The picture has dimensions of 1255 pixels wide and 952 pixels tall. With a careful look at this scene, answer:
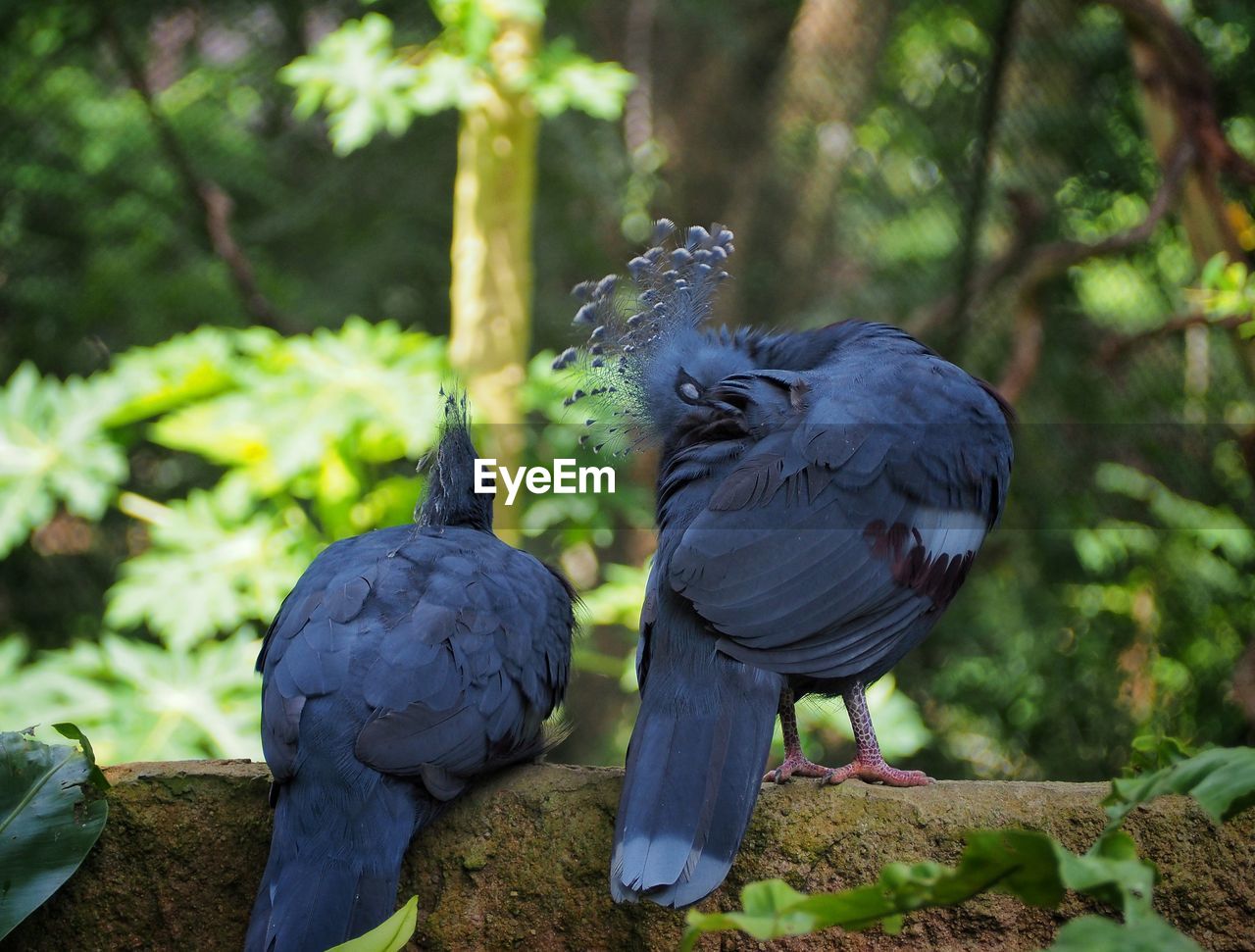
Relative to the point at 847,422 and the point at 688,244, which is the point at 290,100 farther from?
the point at 847,422

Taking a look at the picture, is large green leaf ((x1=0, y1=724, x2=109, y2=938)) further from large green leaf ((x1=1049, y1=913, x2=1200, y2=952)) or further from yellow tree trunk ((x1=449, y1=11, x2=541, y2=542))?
yellow tree trunk ((x1=449, y1=11, x2=541, y2=542))

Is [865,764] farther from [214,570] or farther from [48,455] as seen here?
[48,455]

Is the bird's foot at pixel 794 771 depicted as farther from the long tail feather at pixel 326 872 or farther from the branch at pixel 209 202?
the branch at pixel 209 202

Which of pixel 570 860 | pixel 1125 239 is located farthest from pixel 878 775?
pixel 1125 239

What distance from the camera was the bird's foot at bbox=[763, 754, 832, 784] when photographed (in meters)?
2.07

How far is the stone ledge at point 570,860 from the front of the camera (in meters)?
1.88

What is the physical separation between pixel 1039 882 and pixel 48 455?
325 centimetres

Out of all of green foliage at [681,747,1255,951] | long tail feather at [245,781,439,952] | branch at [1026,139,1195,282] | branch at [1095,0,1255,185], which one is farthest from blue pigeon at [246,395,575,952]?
branch at [1095,0,1255,185]

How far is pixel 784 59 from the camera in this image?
547cm

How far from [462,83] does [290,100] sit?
7.64ft

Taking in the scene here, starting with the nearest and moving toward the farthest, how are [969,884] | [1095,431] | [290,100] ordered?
1. [969,884]
2. [1095,431]
3. [290,100]

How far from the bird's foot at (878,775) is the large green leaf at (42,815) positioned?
123cm

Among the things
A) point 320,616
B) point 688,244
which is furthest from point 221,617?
point 688,244

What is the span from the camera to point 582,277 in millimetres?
5867
